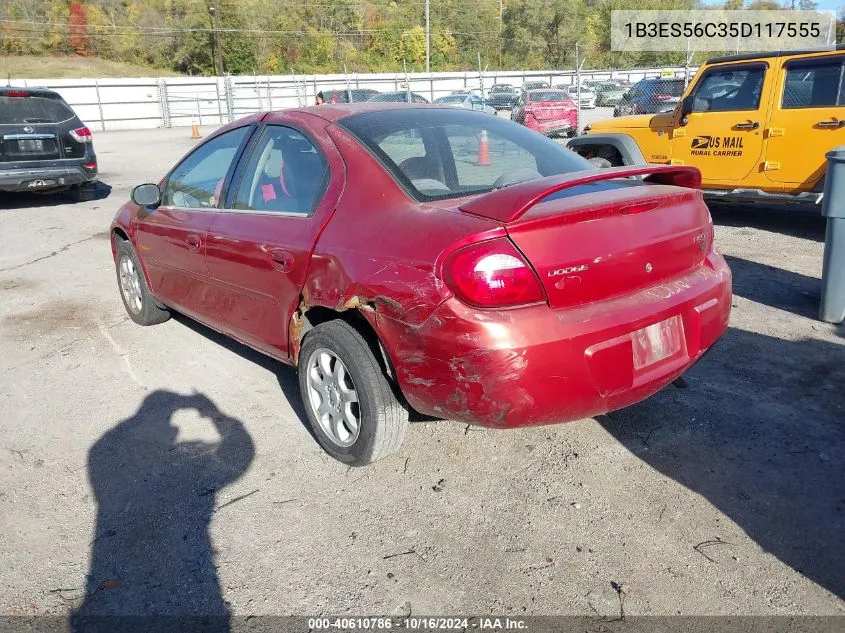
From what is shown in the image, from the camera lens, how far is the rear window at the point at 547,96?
2122 centimetres

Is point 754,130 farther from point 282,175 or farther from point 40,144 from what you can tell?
point 40,144

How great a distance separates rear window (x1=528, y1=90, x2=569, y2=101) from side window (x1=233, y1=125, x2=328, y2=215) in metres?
18.7

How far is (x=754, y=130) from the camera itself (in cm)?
771

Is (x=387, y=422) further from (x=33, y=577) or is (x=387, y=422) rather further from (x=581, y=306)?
(x=33, y=577)

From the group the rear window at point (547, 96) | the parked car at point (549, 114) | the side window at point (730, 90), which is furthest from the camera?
the rear window at point (547, 96)

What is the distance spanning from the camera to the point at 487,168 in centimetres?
347

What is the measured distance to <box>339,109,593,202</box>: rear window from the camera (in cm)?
320

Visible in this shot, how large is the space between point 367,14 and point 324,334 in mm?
78249

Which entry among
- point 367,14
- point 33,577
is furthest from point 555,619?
point 367,14

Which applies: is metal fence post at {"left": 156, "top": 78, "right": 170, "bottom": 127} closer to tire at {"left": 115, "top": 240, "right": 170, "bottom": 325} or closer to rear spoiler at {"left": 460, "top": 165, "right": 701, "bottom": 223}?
tire at {"left": 115, "top": 240, "right": 170, "bottom": 325}

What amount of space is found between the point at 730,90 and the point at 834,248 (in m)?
3.84

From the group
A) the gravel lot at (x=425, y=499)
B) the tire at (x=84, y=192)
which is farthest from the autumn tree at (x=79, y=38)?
the gravel lot at (x=425, y=499)

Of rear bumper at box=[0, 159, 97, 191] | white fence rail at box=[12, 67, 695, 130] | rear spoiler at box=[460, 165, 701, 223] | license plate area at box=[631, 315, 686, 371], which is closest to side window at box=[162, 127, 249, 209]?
rear spoiler at box=[460, 165, 701, 223]

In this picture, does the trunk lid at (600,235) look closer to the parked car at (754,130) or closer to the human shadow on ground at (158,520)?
the human shadow on ground at (158,520)
